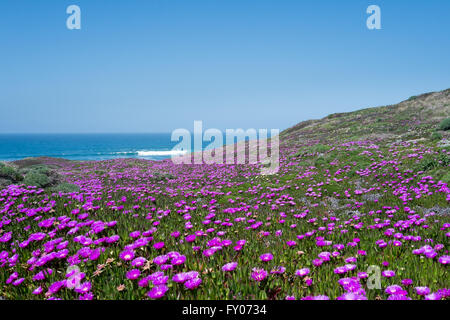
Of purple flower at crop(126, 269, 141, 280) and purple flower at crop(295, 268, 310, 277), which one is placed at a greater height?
purple flower at crop(126, 269, 141, 280)

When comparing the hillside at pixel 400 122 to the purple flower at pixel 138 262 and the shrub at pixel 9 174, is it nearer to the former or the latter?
the purple flower at pixel 138 262

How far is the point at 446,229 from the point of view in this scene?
4.42 m

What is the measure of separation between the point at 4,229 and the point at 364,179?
39.6ft

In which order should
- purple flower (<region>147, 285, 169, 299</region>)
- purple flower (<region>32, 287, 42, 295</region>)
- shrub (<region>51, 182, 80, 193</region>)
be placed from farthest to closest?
shrub (<region>51, 182, 80, 193</region>), purple flower (<region>32, 287, 42, 295</region>), purple flower (<region>147, 285, 169, 299</region>)

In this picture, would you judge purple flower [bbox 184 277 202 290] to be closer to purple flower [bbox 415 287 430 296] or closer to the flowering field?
the flowering field

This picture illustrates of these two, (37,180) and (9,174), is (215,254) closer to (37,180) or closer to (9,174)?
(37,180)

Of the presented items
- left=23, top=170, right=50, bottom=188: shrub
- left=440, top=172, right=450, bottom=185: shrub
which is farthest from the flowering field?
left=23, top=170, right=50, bottom=188: shrub

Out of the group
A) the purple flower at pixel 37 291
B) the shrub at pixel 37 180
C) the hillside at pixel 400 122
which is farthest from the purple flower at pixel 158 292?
the hillside at pixel 400 122

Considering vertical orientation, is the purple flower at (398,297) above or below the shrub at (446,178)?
below

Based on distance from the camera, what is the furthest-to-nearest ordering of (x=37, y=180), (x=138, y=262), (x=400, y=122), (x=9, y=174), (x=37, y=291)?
(x=400, y=122)
(x=9, y=174)
(x=37, y=180)
(x=138, y=262)
(x=37, y=291)

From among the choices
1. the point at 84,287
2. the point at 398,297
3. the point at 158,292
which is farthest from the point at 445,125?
the point at 84,287
